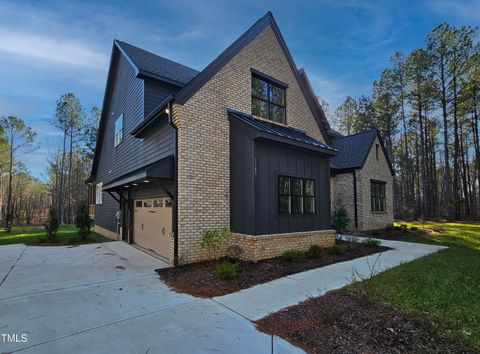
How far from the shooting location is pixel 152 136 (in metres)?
9.23

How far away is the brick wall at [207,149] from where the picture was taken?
285 inches

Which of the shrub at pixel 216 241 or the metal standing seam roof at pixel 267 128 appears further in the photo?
the metal standing seam roof at pixel 267 128

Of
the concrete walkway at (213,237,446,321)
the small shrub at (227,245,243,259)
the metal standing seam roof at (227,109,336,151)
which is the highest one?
the metal standing seam roof at (227,109,336,151)

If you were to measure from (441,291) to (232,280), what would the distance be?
4.15m

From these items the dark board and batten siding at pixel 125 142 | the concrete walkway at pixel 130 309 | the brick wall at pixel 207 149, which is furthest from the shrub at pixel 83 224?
the brick wall at pixel 207 149

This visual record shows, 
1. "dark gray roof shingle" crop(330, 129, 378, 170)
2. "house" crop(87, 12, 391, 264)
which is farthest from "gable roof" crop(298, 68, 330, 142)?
"dark gray roof shingle" crop(330, 129, 378, 170)

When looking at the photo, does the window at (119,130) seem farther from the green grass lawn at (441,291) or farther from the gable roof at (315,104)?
the green grass lawn at (441,291)

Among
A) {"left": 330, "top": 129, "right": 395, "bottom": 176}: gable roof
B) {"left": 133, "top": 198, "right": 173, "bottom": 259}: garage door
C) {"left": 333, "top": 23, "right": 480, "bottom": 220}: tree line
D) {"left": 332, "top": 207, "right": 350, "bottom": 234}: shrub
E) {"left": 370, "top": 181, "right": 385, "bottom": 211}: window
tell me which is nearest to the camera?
{"left": 133, "top": 198, "right": 173, "bottom": 259}: garage door

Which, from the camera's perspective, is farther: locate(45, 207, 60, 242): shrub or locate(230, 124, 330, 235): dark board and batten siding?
locate(45, 207, 60, 242): shrub

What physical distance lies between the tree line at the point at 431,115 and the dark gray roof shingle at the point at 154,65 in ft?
78.0

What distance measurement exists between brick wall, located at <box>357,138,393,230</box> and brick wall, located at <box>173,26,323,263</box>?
986 centimetres

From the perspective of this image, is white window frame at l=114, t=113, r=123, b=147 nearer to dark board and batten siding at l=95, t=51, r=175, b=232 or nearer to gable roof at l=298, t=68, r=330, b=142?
dark board and batten siding at l=95, t=51, r=175, b=232

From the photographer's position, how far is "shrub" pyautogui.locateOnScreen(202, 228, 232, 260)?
285 inches

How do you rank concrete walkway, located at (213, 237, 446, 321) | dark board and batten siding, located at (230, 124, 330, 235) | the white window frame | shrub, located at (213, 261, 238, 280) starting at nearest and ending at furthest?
1. concrete walkway, located at (213, 237, 446, 321)
2. shrub, located at (213, 261, 238, 280)
3. dark board and batten siding, located at (230, 124, 330, 235)
4. the white window frame
